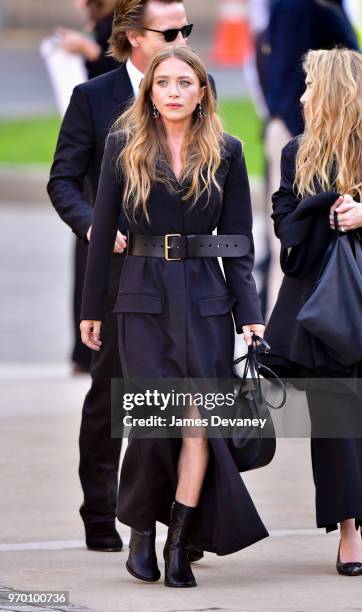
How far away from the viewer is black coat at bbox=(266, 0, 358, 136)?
875cm

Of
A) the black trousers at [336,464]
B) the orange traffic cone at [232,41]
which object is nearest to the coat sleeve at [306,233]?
the black trousers at [336,464]

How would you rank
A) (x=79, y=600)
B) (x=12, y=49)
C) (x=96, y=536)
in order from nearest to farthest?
(x=79, y=600) → (x=96, y=536) → (x=12, y=49)

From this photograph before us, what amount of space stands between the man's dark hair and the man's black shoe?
70.5 inches

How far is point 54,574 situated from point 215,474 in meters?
0.69

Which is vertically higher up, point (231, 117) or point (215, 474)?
point (231, 117)

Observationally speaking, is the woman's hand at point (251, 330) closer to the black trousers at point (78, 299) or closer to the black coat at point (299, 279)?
the black coat at point (299, 279)

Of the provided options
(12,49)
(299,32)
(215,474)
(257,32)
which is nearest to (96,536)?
(215,474)

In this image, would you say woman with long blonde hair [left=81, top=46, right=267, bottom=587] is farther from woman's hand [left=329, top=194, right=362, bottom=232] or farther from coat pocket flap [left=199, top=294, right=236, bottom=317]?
woman's hand [left=329, top=194, right=362, bottom=232]

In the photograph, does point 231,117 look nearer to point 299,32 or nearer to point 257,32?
point 257,32

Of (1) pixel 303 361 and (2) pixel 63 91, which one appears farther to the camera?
(2) pixel 63 91

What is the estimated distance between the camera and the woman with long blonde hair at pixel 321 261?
552 cm

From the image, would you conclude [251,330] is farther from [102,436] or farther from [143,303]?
[102,436]

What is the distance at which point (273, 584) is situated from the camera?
5.32 meters

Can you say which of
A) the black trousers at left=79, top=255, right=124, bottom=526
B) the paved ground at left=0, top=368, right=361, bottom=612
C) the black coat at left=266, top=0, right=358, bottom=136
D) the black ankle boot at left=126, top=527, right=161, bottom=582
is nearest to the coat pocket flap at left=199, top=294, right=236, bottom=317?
the black trousers at left=79, top=255, right=124, bottom=526
